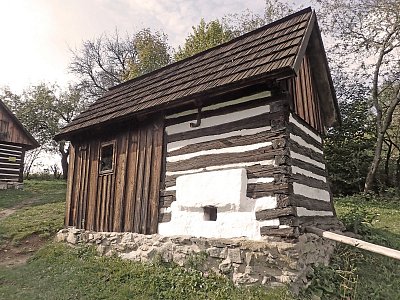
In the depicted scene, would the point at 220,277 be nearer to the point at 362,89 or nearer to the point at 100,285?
the point at 100,285

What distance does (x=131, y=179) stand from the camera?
786cm

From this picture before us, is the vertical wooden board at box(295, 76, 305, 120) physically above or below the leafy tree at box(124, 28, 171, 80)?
below

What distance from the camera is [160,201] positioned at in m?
7.11

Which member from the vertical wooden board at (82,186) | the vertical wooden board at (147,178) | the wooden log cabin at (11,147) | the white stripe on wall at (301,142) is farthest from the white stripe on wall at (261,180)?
the wooden log cabin at (11,147)

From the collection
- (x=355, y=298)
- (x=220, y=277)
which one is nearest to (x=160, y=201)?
(x=220, y=277)

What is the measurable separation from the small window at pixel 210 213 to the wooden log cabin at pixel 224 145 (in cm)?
2

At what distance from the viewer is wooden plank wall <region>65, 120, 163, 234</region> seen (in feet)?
24.2

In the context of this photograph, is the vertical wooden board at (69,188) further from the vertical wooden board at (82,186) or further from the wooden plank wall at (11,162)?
the wooden plank wall at (11,162)

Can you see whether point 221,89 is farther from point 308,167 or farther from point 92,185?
point 92,185

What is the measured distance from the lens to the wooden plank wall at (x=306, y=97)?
21.1 feet

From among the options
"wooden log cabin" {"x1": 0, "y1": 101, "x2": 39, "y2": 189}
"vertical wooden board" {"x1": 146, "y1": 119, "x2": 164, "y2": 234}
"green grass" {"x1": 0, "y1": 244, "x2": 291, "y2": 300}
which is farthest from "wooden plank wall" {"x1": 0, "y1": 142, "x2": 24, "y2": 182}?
"vertical wooden board" {"x1": 146, "y1": 119, "x2": 164, "y2": 234}

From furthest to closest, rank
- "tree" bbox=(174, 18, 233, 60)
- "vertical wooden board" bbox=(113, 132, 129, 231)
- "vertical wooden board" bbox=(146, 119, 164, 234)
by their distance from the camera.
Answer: "tree" bbox=(174, 18, 233, 60) < "vertical wooden board" bbox=(113, 132, 129, 231) < "vertical wooden board" bbox=(146, 119, 164, 234)

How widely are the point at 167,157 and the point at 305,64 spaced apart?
11.6 ft

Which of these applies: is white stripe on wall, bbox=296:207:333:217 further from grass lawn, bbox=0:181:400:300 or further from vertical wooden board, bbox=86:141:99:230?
vertical wooden board, bbox=86:141:99:230
